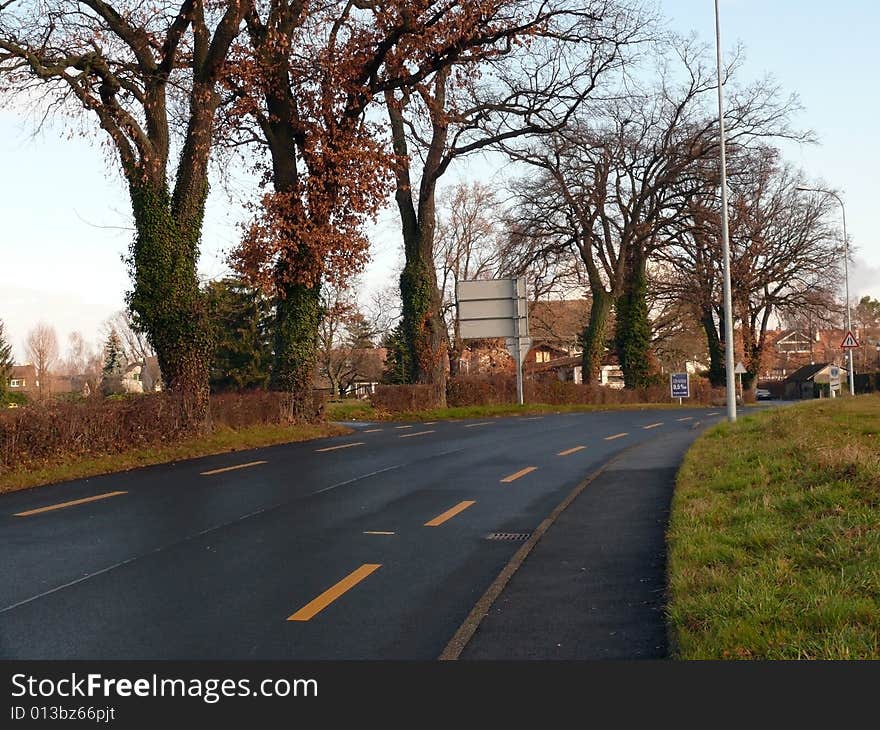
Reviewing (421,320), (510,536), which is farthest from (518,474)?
(421,320)

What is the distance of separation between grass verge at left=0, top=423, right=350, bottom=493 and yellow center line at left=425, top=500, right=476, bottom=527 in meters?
6.72

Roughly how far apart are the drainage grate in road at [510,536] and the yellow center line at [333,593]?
1.63 meters

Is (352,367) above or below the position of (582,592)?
above

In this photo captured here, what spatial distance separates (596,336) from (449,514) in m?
44.3

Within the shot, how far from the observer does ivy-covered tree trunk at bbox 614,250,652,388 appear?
5491 centimetres

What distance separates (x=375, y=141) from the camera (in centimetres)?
2494

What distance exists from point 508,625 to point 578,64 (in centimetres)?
2822

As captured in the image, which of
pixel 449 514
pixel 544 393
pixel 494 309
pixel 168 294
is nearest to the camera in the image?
pixel 449 514

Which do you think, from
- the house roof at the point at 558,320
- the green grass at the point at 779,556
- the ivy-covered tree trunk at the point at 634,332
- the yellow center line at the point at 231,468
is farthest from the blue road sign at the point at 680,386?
the house roof at the point at 558,320

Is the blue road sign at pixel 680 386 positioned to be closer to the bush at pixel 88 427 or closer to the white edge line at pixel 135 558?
the bush at pixel 88 427

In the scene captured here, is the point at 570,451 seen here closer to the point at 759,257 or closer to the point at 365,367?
the point at 759,257

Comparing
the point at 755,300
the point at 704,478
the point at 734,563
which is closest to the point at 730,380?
the point at 704,478

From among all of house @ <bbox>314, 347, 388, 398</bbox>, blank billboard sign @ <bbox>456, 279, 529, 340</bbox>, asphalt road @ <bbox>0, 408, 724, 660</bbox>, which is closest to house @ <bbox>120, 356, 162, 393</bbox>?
house @ <bbox>314, 347, 388, 398</bbox>

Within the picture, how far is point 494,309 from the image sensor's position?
39719 mm
